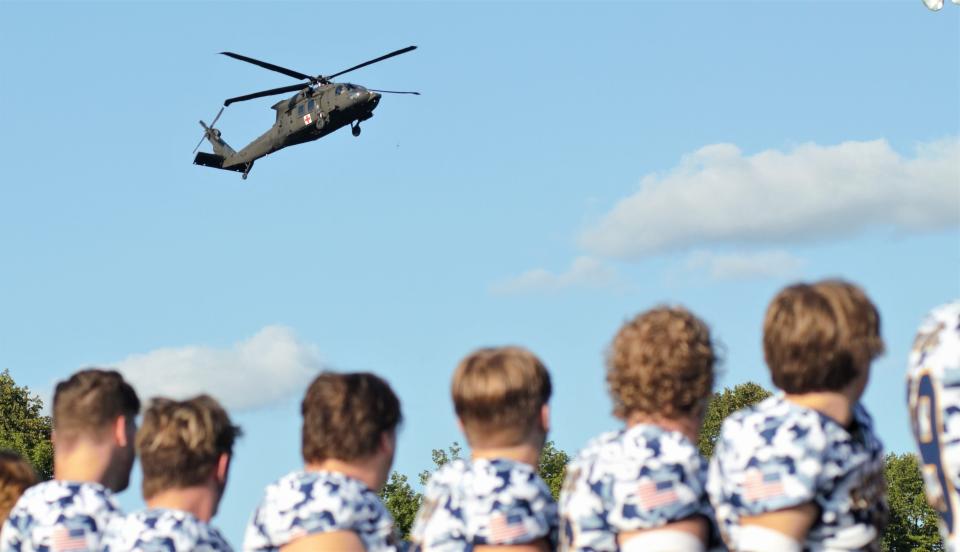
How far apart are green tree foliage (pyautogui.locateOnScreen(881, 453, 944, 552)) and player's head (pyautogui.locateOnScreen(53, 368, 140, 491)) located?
99.7 meters

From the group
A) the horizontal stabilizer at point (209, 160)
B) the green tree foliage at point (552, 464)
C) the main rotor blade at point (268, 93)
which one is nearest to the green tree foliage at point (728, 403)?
the green tree foliage at point (552, 464)

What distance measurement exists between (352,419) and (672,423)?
156 centimetres

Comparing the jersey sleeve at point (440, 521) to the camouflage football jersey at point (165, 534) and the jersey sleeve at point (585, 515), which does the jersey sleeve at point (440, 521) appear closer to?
the jersey sleeve at point (585, 515)

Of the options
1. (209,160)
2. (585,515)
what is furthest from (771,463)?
(209,160)

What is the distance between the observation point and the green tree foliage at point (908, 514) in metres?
104

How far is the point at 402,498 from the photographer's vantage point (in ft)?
278

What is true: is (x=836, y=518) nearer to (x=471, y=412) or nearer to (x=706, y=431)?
(x=471, y=412)

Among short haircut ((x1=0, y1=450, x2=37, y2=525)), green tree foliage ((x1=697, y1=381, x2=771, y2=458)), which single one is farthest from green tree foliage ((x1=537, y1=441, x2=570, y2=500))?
short haircut ((x1=0, y1=450, x2=37, y2=525))

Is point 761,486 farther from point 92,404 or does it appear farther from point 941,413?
point 92,404

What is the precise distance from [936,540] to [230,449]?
102 m

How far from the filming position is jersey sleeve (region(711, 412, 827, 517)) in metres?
5.53

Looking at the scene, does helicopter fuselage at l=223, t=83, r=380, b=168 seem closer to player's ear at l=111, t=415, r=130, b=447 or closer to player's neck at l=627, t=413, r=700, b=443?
player's ear at l=111, t=415, r=130, b=447

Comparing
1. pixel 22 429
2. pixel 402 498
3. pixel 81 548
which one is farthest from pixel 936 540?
pixel 81 548

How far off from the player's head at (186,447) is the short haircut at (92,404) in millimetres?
627
